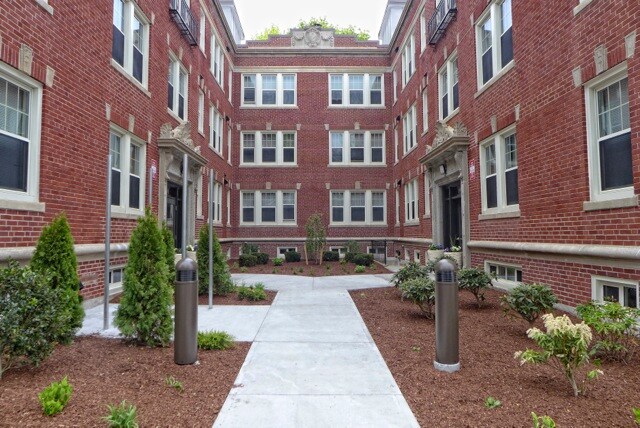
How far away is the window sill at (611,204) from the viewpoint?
5355mm

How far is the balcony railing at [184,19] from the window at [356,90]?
9062mm

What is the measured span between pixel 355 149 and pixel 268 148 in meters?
4.59

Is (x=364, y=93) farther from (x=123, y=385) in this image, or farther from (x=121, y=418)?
(x=121, y=418)

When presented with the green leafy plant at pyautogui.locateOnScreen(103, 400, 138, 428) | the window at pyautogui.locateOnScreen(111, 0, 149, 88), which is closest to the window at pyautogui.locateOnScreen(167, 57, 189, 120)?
the window at pyautogui.locateOnScreen(111, 0, 149, 88)

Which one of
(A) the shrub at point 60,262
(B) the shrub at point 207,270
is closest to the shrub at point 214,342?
(A) the shrub at point 60,262

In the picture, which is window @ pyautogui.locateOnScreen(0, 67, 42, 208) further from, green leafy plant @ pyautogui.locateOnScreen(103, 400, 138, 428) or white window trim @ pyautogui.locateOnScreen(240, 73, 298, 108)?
white window trim @ pyautogui.locateOnScreen(240, 73, 298, 108)

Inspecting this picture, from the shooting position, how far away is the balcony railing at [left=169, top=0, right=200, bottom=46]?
38.9 feet

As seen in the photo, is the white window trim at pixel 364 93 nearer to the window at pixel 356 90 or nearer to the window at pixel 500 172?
the window at pixel 356 90

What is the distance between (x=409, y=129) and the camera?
58.0ft

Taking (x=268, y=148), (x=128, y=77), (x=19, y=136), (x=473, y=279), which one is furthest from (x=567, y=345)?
(x=268, y=148)

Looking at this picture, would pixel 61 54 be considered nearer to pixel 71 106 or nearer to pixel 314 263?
pixel 71 106

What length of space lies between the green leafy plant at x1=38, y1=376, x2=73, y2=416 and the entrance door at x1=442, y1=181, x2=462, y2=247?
36.7ft

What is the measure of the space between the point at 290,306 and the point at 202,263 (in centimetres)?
227

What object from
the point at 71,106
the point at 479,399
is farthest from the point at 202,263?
the point at 479,399
